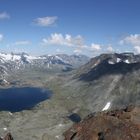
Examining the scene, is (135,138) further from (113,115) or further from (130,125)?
(113,115)

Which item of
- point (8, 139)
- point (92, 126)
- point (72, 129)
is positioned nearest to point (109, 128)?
point (92, 126)

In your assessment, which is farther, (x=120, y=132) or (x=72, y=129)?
(x=72, y=129)

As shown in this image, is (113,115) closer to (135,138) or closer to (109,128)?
(109,128)

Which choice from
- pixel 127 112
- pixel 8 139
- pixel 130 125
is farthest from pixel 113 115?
pixel 8 139

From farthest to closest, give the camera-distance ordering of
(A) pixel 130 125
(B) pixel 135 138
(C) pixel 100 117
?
(C) pixel 100 117
(A) pixel 130 125
(B) pixel 135 138

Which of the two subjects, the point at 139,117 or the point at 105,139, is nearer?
the point at 105,139

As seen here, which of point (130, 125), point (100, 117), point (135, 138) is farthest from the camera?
point (100, 117)
